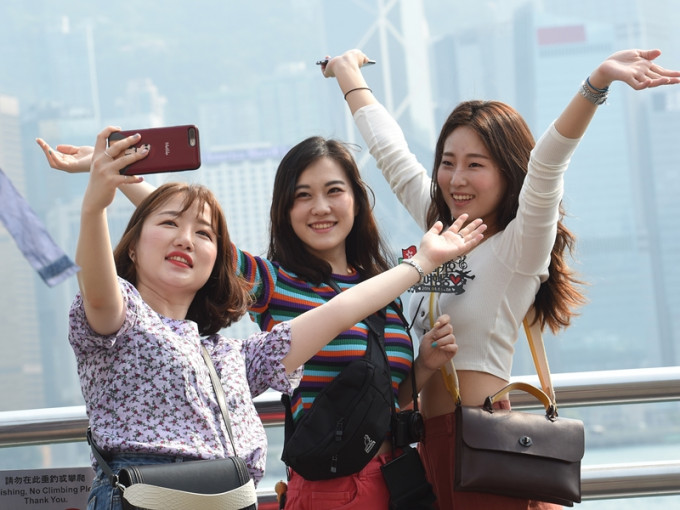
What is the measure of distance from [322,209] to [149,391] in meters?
0.59

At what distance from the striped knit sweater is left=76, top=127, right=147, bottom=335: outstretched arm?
454mm

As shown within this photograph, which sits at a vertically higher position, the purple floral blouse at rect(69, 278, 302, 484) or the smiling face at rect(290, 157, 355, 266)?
the smiling face at rect(290, 157, 355, 266)

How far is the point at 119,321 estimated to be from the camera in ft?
4.06

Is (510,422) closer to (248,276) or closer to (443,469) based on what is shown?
(443,469)

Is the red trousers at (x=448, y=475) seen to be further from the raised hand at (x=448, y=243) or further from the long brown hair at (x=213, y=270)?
the long brown hair at (x=213, y=270)

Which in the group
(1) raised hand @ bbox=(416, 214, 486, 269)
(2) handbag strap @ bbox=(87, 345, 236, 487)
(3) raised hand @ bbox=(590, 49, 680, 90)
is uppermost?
(3) raised hand @ bbox=(590, 49, 680, 90)

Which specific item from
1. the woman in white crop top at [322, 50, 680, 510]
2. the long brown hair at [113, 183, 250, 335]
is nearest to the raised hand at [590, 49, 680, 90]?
the woman in white crop top at [322, 50, 680, 510]

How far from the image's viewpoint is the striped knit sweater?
5.30ft

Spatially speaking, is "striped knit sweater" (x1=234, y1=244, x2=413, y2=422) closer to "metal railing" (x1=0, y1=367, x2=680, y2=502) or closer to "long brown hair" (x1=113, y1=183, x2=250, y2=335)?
"long brown hair" (x1=113, y1=183, x2=250, y2=335)

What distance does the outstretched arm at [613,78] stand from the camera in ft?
4.65

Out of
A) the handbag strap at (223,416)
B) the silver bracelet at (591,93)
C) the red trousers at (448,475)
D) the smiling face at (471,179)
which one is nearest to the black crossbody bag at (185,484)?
the handbag strap at (223,416)

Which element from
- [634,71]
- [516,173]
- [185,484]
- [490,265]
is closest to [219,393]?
[185,484]

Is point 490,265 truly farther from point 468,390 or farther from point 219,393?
point 219,393

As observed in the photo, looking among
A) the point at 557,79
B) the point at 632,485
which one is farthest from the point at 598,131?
the point at 632,485
